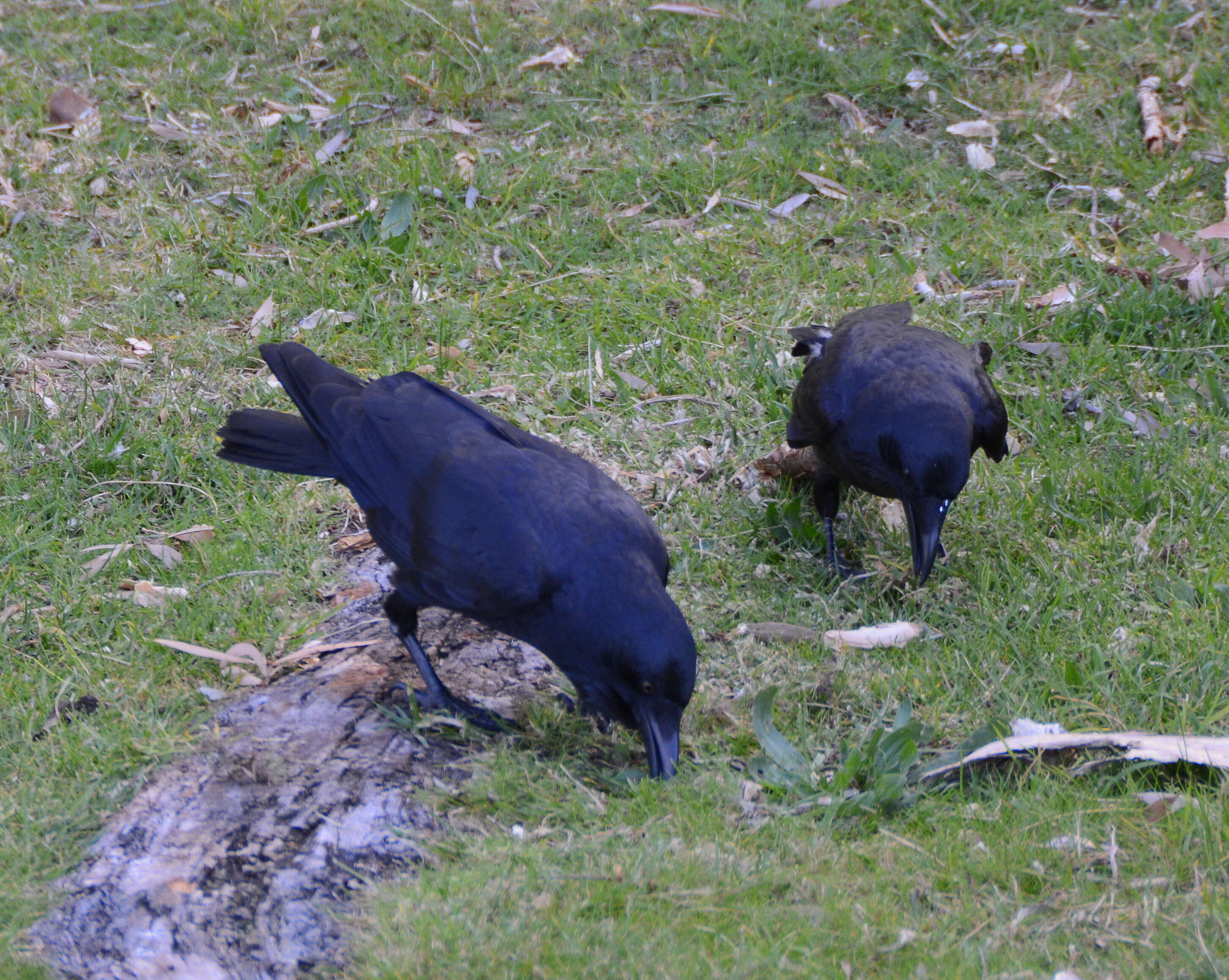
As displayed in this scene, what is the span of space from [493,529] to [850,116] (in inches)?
180

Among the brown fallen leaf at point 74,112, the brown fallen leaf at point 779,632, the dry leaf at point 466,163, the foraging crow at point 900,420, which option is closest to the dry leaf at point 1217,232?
the foraging crow at point 900,420

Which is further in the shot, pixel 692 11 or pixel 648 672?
pixel 692 11

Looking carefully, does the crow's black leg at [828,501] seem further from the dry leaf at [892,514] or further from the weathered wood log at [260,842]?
the weathered wood log at [260,842]

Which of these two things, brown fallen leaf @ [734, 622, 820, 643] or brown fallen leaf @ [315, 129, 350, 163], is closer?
brown fallen leaf @ [734, 622, 820, 643]

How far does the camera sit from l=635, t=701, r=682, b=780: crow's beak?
10.1 ft

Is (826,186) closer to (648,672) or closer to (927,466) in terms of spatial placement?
(927,466)

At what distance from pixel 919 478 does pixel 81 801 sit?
275cm

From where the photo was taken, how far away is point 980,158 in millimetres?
6465

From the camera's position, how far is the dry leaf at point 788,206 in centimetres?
625

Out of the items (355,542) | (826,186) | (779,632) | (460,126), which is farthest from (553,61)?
(779,632)

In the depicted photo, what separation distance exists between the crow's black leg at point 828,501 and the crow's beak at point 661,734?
1.46 meters

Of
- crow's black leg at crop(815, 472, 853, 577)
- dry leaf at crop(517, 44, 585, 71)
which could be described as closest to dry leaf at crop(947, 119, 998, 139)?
dry leaf at crop(517, 44, 585, 71)

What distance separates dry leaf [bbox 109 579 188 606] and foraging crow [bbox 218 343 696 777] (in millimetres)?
563

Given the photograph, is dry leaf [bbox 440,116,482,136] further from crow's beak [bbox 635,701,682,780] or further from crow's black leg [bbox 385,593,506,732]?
crow's beak [bbox 635,701,682,780]
